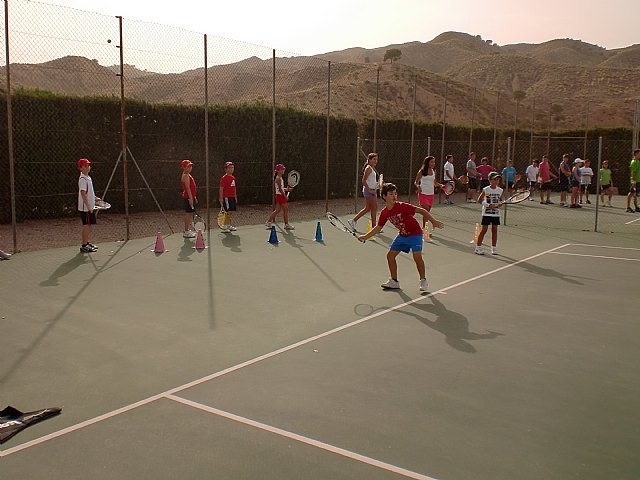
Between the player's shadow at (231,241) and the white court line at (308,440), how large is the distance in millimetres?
7188

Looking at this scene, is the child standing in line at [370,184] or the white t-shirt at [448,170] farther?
the white t-shirt at [448,170]

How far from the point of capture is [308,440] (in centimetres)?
396

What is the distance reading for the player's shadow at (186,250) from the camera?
10.6 meters

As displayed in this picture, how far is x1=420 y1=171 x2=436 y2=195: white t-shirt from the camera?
44.6 ft

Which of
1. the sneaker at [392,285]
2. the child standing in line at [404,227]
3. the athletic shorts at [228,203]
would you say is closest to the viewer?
the child standing in line at [404,227]

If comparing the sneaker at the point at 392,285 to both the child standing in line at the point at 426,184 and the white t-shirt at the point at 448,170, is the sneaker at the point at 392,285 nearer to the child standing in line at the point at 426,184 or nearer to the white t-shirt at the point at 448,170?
the child standing in line at the point at 426,184

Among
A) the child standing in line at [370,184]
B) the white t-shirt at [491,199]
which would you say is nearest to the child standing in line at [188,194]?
the child standing in line at [370,184]

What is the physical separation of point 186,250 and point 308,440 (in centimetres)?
794

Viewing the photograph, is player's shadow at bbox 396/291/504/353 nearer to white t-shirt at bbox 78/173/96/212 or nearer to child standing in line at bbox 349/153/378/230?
white t-shirt at bbox 78/173/96/212

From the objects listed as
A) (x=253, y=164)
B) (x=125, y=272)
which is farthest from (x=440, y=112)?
(x=125, y=272)

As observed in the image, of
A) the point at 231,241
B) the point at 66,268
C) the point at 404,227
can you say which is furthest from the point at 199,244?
the point at 404,227

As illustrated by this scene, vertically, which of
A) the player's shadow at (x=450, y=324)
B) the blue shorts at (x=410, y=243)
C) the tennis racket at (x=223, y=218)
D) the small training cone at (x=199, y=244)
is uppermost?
the blue shorts at (x=410, y=243)

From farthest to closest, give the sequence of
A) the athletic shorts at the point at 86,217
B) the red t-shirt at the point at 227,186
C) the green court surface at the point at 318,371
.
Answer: the red t-shirt at the point at 227,186
the athletic shorts at the point at 86,217
the green court surface at the point at 318,371

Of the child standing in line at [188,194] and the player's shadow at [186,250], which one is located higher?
the child standing in line at [188,194]
